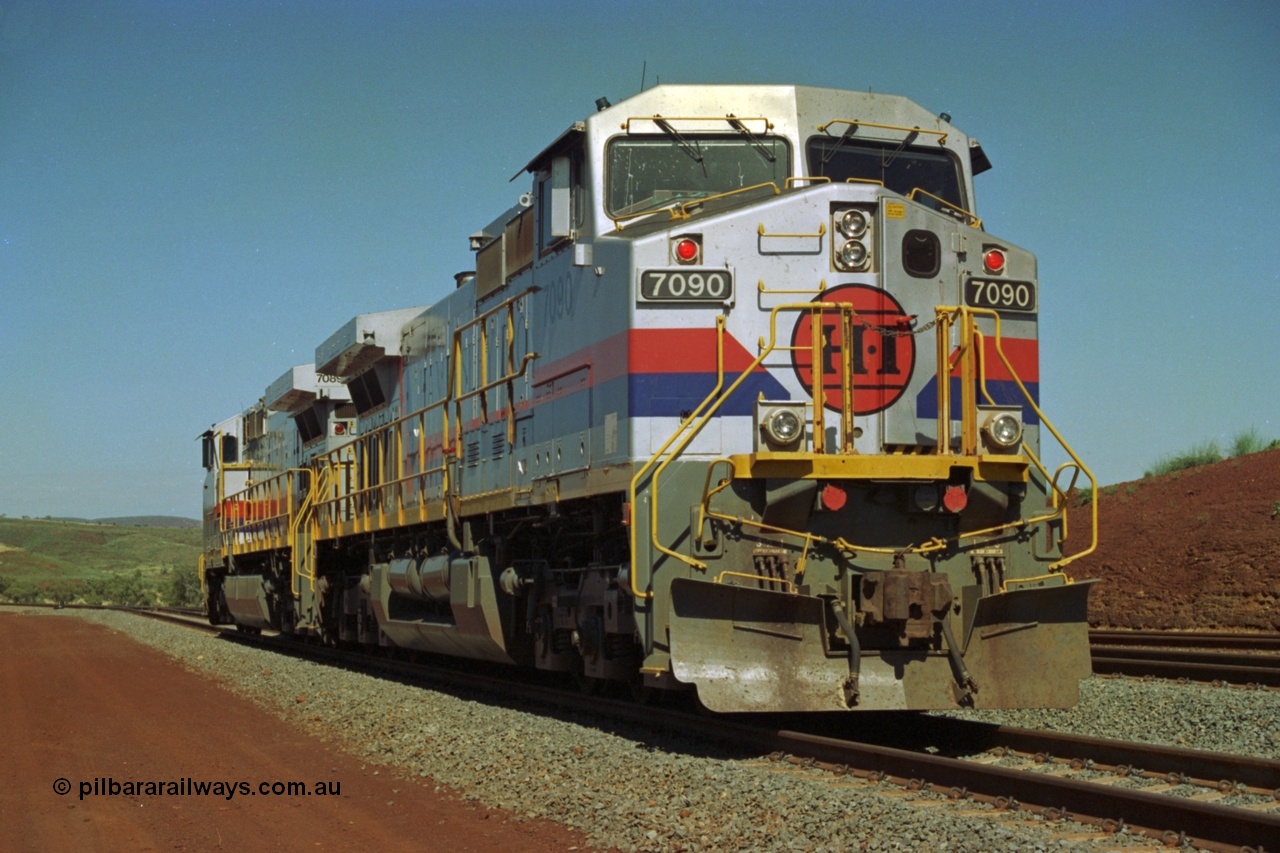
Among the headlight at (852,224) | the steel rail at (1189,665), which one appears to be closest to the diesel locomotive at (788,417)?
the headlight at (852,224)

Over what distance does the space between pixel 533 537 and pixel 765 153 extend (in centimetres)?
393

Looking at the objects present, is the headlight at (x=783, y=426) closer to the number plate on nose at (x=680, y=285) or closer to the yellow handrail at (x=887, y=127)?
the number plate on nose at (x=680, y=285)

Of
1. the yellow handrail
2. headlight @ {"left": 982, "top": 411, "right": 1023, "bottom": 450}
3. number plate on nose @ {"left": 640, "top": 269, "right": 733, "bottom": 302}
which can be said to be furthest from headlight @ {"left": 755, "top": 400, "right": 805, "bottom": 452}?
the yellow handrail

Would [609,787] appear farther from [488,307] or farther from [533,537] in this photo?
[488,307]

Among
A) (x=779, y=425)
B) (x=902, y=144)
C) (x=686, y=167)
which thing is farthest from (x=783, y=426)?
(x=902, y=144)

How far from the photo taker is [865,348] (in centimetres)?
916

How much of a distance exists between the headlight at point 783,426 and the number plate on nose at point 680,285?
958 millimetres

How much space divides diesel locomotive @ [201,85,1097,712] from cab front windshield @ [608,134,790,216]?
0.02 m

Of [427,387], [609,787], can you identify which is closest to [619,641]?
[609,787]

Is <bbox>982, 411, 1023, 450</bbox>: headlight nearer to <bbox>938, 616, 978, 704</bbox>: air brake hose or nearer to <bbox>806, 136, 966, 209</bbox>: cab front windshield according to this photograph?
<bbox>938, 616, 978, 704</bbox>: air brake hose

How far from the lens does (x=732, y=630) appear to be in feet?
27.8

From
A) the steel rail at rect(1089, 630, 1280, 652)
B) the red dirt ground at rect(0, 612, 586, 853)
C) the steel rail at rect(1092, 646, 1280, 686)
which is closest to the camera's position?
the red dirt ground at rect(0, 612, 586, 853)

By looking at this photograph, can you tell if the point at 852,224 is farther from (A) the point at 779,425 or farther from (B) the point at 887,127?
(A) the point at 779,425

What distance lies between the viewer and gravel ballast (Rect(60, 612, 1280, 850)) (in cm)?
627
